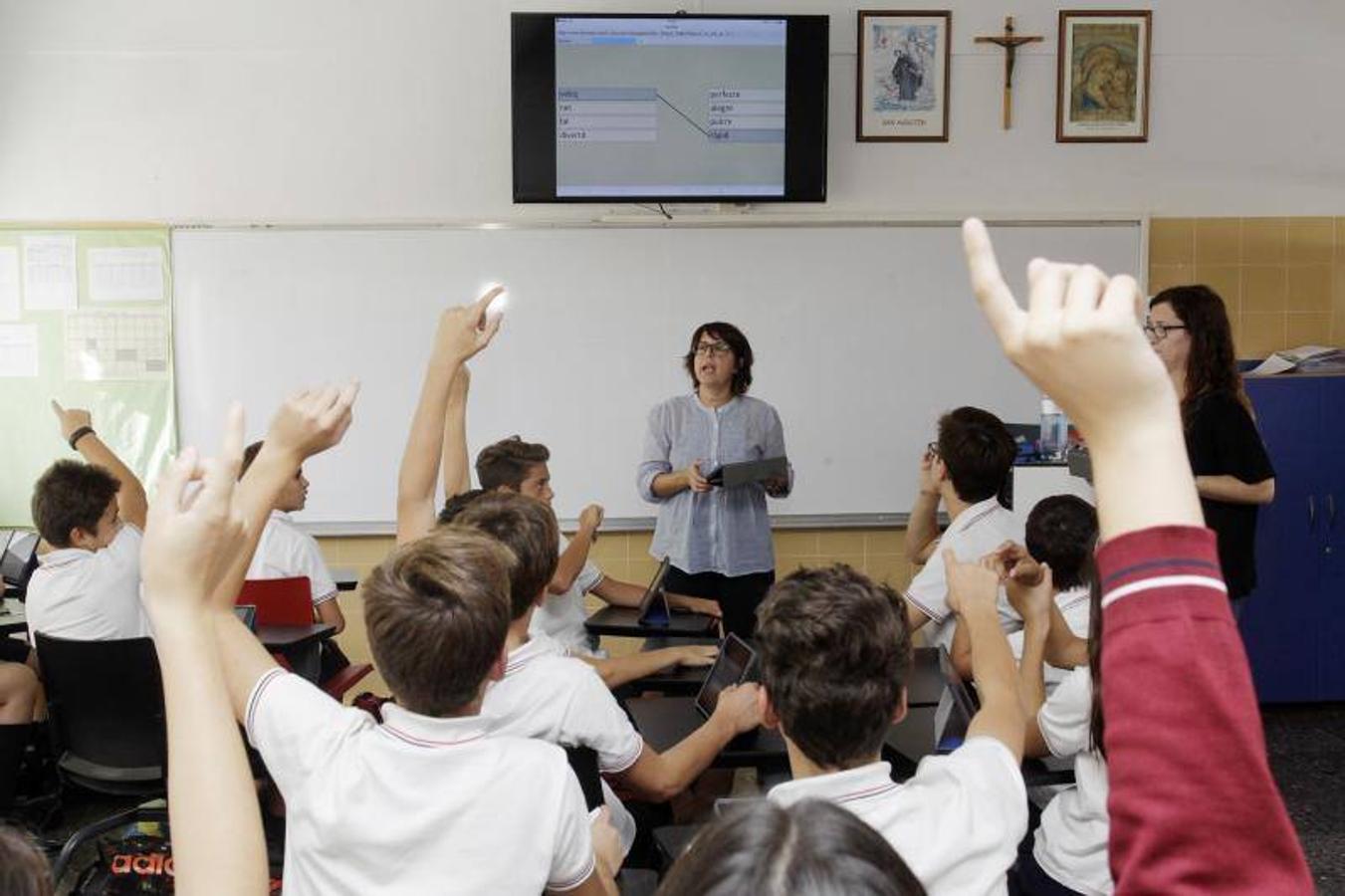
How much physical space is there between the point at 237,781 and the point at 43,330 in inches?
184

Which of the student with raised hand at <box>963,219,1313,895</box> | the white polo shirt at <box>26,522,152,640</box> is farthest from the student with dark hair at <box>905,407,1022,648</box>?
the student with raised hand at <box>963,219,1313,895</box>

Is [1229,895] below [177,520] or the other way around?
below

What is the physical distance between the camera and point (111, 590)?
352 cm

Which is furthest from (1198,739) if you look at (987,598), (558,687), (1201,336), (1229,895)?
(1201,336)

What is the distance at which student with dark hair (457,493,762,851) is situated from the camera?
199cm

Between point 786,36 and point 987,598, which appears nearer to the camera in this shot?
point 987,598

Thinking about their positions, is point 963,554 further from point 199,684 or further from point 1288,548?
point 199,684

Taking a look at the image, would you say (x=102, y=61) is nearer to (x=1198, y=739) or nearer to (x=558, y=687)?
(x=558, y=687)

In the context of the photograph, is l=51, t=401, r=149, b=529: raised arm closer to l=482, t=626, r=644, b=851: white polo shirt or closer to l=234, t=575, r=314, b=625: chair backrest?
l=234, t=575, r=314, b=625: chair backrest

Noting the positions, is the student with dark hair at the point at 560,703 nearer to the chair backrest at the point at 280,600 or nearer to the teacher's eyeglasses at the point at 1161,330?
the chair backrest at the point at 280,600

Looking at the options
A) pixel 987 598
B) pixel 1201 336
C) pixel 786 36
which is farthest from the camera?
pixel 786 36

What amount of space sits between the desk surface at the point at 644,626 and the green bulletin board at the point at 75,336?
7.62 feet

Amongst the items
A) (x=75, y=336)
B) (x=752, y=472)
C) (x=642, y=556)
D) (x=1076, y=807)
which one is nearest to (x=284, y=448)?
(x=1076, y=807)

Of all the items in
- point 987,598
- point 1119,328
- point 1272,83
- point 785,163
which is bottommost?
point 987,598
